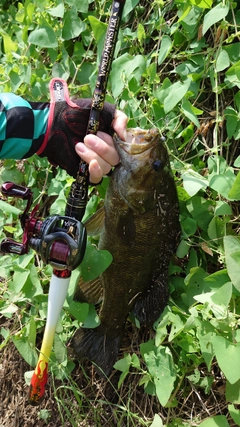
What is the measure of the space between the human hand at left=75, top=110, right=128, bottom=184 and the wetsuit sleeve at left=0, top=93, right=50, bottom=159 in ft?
0.74

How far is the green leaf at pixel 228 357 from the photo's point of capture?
1.92 meters

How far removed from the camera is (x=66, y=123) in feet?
7.37

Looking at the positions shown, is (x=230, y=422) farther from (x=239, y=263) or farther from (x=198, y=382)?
(x=239, y=263)

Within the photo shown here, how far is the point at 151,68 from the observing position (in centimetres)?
254

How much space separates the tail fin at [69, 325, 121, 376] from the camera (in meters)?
2.62

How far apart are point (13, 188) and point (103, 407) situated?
1354 millimetres

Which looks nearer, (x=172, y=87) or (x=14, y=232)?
(x=172, y=87)

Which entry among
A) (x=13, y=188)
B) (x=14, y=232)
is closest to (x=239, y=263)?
(x=13, y=188)

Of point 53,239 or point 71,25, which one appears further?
point 71,25

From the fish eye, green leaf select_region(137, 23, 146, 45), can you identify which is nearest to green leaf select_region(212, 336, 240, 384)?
the fish eye

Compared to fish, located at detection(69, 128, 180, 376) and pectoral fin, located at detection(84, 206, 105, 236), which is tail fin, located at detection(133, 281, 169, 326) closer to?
fish, located at detection(69, 128, 180, 376)

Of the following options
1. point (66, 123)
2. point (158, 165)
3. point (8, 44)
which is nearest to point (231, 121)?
point (158, 165)

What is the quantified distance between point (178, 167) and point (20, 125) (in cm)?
78

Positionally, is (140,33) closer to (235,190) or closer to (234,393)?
(235,190)
